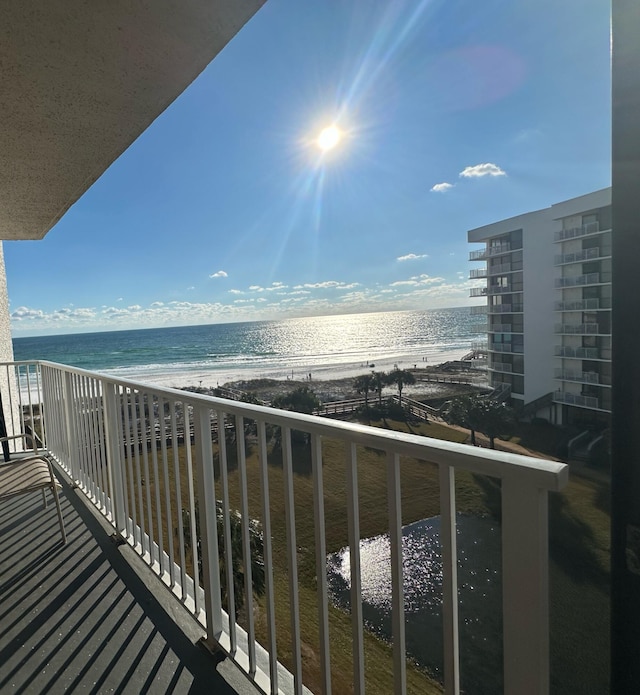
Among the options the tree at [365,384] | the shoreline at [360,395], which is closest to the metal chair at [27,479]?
the shoreline at [360,395]

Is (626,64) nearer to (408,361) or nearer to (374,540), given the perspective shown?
(374,540)

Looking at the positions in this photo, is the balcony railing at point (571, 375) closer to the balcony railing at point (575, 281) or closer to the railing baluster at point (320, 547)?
the balcony railing at point (575, 281)

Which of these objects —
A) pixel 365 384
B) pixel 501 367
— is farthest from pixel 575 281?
pixel 365 384

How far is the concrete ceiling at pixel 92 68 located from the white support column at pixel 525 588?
1.43 metres

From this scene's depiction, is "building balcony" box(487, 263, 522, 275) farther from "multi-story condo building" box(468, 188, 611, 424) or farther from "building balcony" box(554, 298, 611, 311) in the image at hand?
"building balcony" box(554, 298, 611, 311)

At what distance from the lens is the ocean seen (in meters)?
28.5

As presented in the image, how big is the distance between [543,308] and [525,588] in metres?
23.8

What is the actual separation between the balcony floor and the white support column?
1.00m

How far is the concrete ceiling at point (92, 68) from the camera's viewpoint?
4.02 feet

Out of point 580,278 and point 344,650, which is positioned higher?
point 580,278

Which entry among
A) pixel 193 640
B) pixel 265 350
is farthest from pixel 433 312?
pixel 193 640

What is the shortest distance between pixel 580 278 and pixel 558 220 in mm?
3772

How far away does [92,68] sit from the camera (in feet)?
4.80

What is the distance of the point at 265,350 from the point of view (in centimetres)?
3391
